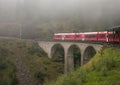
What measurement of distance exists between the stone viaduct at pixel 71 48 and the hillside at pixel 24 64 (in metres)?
1.68

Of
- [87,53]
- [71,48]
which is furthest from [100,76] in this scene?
[71,48]

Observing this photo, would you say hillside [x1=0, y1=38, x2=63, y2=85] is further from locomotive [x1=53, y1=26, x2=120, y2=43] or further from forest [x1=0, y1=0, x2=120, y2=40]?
forest [x1=0, y1=0, x2=120, y2=40]

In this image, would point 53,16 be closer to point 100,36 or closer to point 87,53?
point 87,53

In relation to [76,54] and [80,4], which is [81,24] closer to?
[80,4]

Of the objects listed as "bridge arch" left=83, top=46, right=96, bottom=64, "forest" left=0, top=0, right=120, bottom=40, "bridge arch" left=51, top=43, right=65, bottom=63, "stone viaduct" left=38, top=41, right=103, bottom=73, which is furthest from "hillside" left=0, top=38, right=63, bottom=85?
"forest" left=0, top=0, right=120, bottom=40

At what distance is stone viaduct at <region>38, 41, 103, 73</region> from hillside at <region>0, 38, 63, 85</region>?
168cm

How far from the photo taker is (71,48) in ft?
186

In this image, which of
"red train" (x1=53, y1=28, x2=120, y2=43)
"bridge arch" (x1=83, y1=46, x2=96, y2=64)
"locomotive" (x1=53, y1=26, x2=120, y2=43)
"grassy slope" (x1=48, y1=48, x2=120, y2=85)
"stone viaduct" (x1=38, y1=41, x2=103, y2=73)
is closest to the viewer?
"grassy slope" (x1=48, y1=48, x2=120, y2=85)

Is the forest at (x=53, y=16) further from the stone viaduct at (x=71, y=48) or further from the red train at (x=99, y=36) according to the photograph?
the red train at (x=99, y=36)

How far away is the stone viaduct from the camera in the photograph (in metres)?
47.3

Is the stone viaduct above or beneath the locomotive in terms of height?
beneath

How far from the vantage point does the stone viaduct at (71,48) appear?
47312 mm

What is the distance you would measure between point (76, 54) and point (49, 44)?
23.6ft

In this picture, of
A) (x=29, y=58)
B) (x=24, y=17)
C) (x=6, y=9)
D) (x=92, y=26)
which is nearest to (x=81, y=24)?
(x=92, y=26)
